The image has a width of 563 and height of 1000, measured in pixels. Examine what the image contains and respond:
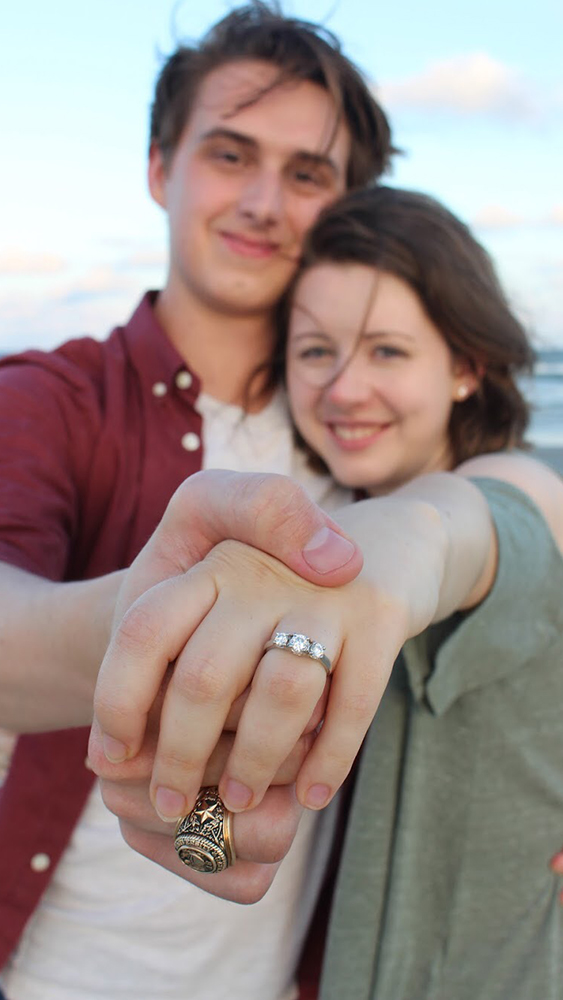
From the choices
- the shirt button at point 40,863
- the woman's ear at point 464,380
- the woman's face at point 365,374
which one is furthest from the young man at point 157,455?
the woman's ear at point 464,380

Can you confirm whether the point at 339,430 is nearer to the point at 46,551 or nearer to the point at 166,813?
the point at 46,551

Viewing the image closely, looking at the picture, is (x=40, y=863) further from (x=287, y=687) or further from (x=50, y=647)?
(x=287, y=687)

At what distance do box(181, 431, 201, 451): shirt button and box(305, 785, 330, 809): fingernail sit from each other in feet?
3.78

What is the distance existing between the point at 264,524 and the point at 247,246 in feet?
4.81

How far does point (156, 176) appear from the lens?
2.45 m

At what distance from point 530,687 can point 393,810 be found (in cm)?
36

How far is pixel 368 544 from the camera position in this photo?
899 mm

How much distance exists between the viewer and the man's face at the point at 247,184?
2.03 metres

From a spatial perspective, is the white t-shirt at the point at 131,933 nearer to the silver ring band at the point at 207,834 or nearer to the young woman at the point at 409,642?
the young woman at the point at 409,642

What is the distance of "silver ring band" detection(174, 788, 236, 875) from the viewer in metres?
0.74

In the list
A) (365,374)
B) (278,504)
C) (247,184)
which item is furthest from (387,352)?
(278,504)

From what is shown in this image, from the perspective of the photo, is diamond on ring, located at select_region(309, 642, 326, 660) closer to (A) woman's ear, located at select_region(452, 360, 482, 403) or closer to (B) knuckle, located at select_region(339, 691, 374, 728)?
(B) knuckle, located at select_region(339, 691, 374, 728)

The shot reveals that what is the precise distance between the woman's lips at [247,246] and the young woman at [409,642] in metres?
0.11

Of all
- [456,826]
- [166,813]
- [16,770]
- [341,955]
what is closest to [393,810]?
[456,826]
